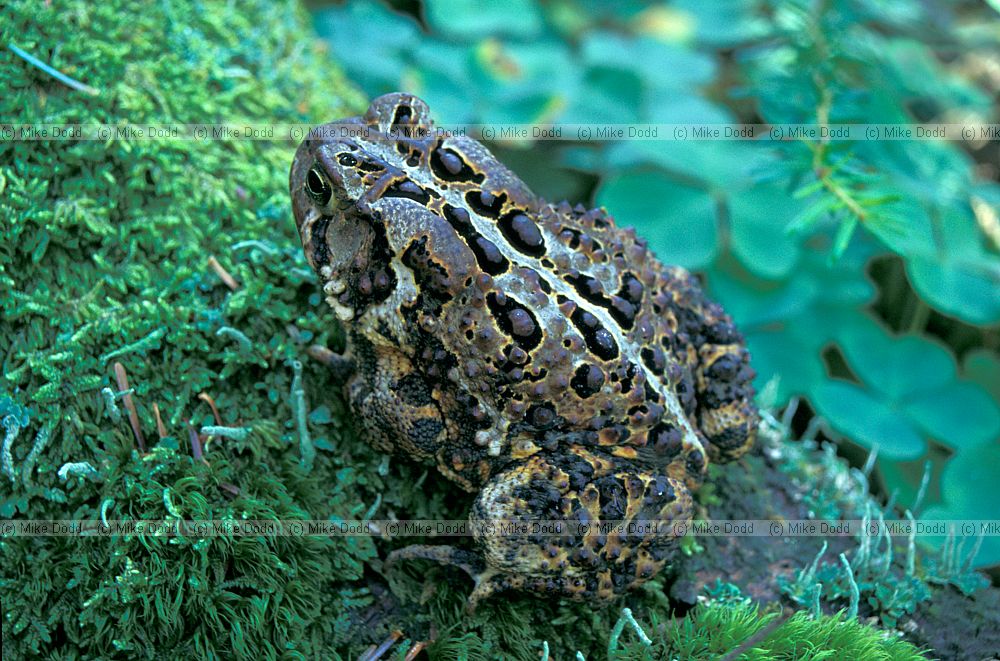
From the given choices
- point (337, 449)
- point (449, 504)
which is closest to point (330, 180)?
point (337, 449)

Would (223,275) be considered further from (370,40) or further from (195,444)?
(370,40)

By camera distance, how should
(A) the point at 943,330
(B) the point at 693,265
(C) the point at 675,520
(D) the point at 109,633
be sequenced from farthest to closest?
(A) the point at 943,330, (B) the point at 693,265, (C) the point at 675,520, (D) the point at 109,633

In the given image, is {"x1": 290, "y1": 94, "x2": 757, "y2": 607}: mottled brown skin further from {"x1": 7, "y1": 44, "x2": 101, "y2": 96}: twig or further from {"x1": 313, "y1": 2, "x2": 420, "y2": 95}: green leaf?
{"x1": 313, "y1": 2, "x2": 420, "y2": 95}: green leaf

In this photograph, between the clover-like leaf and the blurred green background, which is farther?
the clover-like leaf

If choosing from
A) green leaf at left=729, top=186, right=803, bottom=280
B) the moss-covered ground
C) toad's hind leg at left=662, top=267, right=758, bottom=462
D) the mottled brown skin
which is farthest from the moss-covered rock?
green leaf at left=729, top=186, right=803, bottom=280

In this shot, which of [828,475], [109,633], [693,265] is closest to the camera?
[109,633]

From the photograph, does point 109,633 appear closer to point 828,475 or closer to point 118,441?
point 118,441

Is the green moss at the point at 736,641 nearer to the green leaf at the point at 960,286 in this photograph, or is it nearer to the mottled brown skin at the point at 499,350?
the mottled brown skin at the point at 499,350
